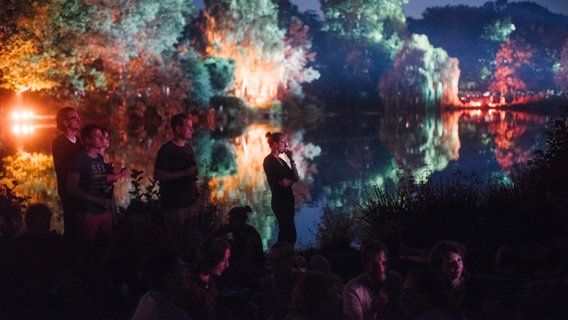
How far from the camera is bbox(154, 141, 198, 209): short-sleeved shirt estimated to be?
265 inches

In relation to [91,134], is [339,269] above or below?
below

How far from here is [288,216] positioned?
784cm

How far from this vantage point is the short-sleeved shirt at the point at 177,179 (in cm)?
673

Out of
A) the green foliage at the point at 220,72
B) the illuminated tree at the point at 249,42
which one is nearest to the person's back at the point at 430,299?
the green foliage at the point at 220,72

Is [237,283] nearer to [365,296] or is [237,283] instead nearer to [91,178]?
[91,178]

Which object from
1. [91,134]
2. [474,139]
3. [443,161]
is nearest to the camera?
[91,134]

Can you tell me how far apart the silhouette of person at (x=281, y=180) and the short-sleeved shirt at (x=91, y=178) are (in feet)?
6.25

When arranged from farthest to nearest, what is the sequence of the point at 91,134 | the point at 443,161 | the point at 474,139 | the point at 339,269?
the point at 474,139, the point at 443,161, the point at 339,269, the point at 91,134

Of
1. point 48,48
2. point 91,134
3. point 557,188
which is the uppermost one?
point 48,48

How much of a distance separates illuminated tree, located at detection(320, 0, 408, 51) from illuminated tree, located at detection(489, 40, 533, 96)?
11574 mm

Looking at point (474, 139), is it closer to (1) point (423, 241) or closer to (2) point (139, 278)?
(1) point (423, 241)

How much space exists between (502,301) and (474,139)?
23645 millimetres

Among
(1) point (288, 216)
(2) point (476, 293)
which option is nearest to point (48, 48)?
(1) point (288, 216)

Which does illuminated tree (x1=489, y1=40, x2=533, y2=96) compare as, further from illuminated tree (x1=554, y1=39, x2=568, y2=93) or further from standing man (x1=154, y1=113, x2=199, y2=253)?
standing man (x1=154, y1=113, x2=199, y2=253)
